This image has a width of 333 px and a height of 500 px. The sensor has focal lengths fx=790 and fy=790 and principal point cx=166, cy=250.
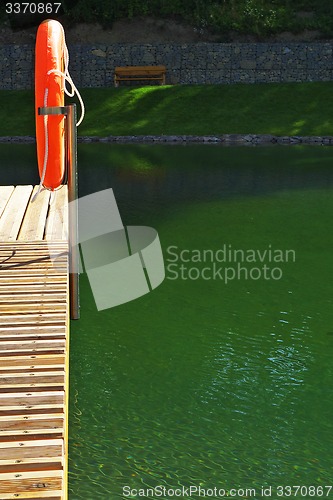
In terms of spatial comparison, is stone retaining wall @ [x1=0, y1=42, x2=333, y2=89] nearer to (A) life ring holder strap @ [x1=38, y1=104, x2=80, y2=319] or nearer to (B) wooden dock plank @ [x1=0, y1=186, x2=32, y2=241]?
(B) wooden dock plank @ [x1=0, y1=186, x2=32, y2=241]

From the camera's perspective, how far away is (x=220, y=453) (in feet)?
19.9

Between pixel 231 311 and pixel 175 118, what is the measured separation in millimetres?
18018

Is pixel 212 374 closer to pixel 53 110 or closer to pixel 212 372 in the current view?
pixel 212 372

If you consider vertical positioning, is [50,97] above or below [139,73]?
above

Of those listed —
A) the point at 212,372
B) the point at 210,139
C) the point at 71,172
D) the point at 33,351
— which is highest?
the point at 71,172

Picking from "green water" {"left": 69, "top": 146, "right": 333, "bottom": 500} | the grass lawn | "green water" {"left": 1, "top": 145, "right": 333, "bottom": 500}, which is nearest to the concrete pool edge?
the grass lawn

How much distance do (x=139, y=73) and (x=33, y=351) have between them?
2526 cm

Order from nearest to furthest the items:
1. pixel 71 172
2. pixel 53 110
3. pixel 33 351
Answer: pixel 33 351, pixel 53 110, pixel 71 172

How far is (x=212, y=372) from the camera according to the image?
763cm

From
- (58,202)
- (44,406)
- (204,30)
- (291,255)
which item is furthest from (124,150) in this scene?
(44,406)

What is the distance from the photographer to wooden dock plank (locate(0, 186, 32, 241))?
8180 mm

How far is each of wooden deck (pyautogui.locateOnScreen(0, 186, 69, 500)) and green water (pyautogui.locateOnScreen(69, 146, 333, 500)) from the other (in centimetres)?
108

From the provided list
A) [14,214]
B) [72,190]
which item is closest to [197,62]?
[14,214]

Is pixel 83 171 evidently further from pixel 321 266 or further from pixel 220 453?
pixel 220 453
